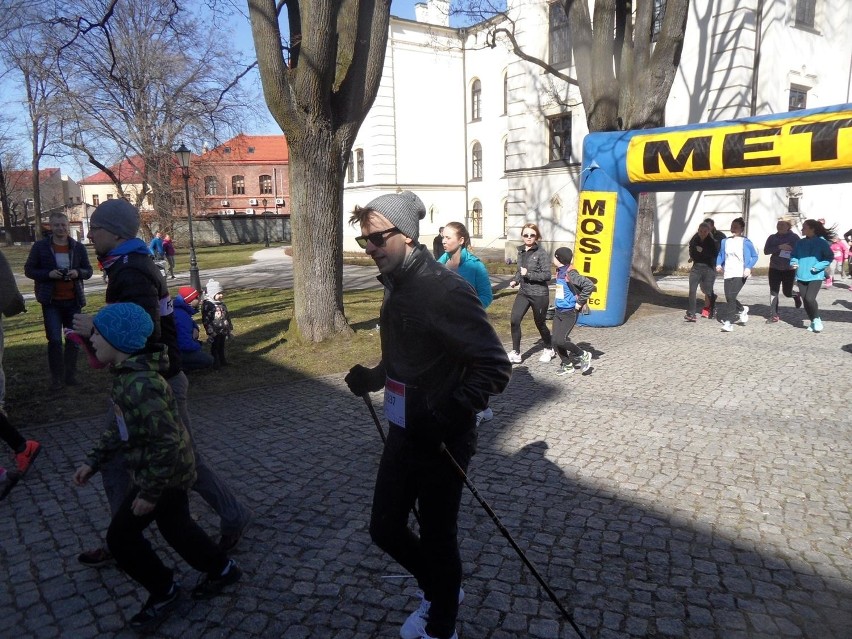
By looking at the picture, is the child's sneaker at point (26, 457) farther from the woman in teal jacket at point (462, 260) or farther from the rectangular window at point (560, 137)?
the rectangular window at point (560, 137)

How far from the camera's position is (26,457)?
15.9 ft

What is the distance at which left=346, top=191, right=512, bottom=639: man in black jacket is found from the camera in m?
2.44

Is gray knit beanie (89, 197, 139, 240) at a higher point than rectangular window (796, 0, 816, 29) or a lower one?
lower

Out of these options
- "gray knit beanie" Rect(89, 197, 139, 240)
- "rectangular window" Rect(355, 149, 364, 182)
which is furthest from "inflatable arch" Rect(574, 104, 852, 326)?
"rectangular window" Rect(355, 149, 364, 182)

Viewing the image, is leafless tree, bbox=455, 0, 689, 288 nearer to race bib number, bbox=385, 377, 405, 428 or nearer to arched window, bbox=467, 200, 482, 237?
race bib number, bbox=385, 377, 405, 428

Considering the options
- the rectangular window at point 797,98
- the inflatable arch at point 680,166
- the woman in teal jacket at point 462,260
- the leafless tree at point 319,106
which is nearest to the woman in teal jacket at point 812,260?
the inflatable arch at point 680,166

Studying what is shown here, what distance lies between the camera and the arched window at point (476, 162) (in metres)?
33.4

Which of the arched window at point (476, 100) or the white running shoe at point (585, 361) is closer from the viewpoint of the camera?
the white running shoe at point (585, 361)

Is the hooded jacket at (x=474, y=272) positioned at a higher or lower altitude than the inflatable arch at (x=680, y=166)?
lower

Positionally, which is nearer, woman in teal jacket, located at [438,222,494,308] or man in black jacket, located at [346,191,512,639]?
man in black jacket, located at [346,191,512,639]

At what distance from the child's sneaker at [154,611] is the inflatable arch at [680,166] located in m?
9.00

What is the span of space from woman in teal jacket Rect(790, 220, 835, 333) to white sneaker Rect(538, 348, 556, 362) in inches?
176

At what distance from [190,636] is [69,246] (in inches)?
219

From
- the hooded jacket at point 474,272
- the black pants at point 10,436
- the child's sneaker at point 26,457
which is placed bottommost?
the child's sneaker at point 26,457
